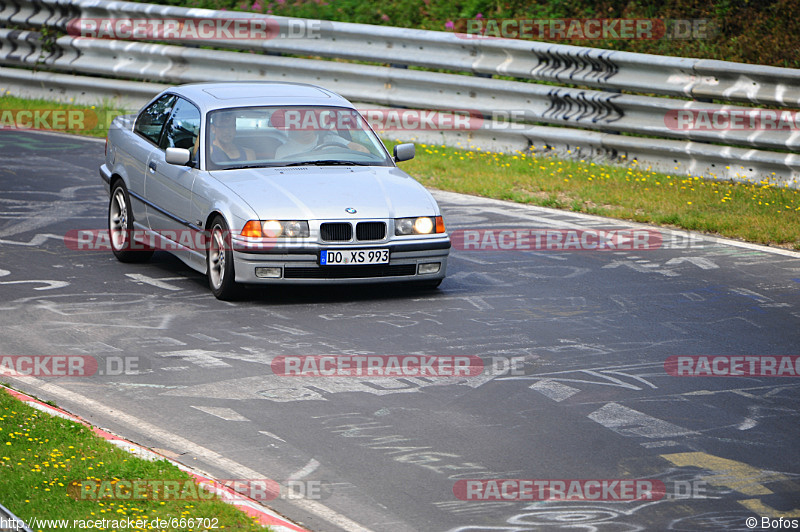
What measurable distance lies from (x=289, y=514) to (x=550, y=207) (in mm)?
8573

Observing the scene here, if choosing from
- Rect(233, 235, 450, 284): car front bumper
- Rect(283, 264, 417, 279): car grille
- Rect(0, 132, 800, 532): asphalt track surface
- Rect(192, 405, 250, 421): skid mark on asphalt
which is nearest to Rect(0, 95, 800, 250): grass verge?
Rect(0, 132, 800, 532): asphalt track surface

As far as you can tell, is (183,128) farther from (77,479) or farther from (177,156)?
(77,479)

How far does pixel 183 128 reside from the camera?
10.5 m

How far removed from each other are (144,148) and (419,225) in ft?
9.45

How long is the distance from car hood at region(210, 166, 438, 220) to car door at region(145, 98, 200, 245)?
362 mm

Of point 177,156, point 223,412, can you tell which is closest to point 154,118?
point 177,156

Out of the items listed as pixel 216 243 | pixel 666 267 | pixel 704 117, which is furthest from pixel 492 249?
pixel 704 117

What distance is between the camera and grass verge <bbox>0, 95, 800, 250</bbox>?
12242 millimetres

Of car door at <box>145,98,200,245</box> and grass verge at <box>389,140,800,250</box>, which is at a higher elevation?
car door at <box>145,98,200,245</box>

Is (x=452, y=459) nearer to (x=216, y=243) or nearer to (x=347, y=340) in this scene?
(x=347, y=340)

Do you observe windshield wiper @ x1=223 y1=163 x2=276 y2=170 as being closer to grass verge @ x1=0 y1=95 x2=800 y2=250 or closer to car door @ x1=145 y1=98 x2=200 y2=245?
car door @ x1=145 y1=98 x2=200 y2=245

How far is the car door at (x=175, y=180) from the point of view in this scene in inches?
393

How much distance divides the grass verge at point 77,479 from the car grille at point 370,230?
343 centimetres

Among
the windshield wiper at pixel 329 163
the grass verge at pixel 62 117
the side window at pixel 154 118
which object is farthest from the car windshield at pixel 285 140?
the grass verge at pixel 62 117
